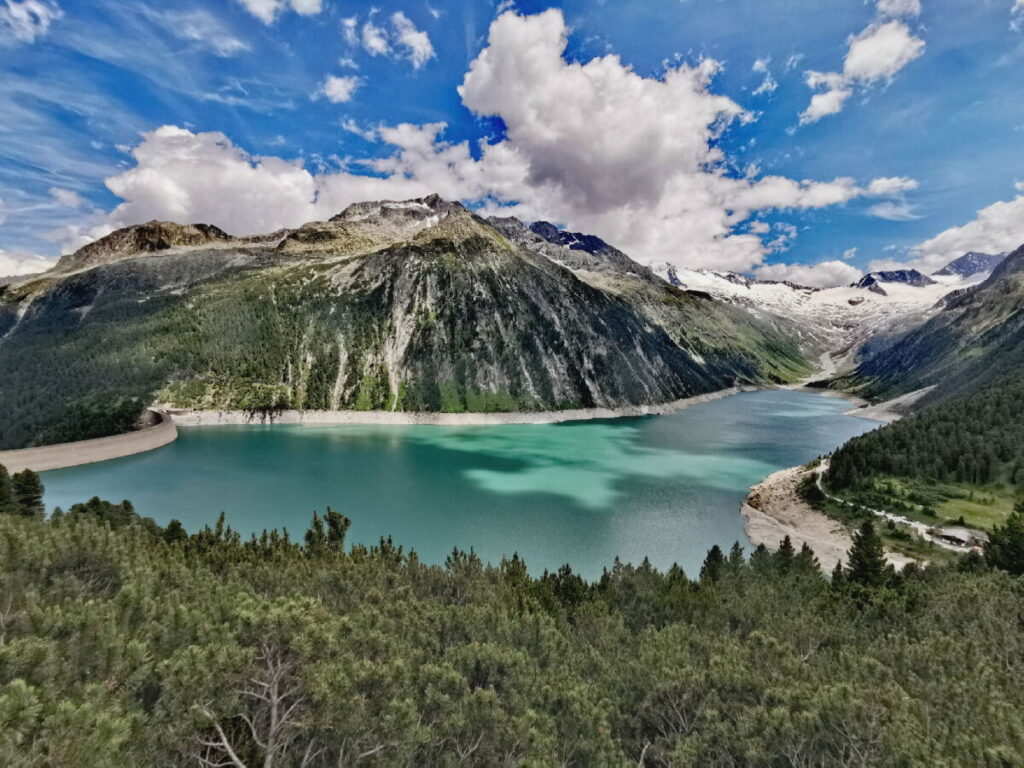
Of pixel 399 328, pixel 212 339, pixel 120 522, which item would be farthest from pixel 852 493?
pixel 212 339

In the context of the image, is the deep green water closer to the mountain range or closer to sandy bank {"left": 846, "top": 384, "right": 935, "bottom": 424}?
the mountain range

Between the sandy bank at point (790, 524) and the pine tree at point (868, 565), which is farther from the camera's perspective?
the sandy bank at point (790, 524)

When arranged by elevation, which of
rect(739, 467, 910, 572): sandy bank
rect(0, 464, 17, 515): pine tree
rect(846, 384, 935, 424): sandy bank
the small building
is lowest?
rect(739, 467, 910, 572): sandy bank

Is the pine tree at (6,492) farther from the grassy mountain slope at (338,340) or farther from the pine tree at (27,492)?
the grassy mountain slope at (338,340)

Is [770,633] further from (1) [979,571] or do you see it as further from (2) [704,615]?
(1) [979,571]

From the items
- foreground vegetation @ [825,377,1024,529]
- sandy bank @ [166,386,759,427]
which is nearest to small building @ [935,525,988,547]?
A: foreground vegetation @ [825,377,1024,529]

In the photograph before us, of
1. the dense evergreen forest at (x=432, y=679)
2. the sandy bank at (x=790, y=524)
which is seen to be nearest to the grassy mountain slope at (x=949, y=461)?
the sandy bank at (x=790, y=524)

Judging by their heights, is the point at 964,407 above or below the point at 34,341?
below
